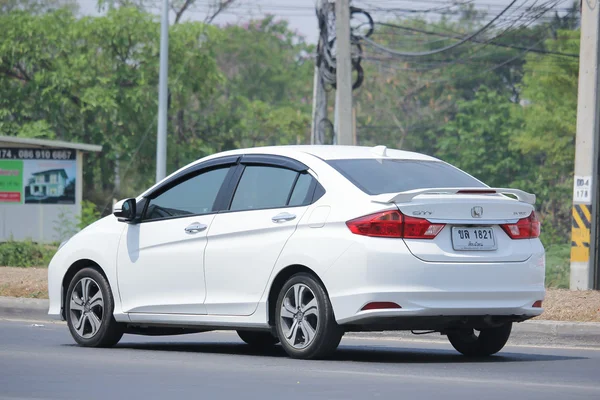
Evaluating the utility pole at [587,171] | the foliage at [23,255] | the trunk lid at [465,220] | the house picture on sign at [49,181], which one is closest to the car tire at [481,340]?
the trunk lid at [465,220]

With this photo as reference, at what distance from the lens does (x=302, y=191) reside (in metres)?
9.42

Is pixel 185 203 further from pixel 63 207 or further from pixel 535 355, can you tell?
pixel 63 207

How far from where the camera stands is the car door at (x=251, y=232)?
9.34m

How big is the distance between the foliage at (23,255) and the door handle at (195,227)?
1194 cm

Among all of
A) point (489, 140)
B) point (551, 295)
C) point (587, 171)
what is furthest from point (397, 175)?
point (489, 140)

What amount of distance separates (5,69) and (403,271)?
3926cm

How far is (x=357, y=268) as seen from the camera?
872 cm

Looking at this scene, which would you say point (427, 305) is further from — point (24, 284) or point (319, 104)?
point (319, 104)

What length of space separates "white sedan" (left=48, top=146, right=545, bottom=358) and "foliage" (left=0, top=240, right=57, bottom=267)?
11.1 metres

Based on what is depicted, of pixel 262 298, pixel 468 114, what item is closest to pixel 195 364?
pixel 262 298

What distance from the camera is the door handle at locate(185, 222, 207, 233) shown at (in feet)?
32.5

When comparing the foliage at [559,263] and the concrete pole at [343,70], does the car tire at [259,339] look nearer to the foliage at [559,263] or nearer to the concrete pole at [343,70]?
the foliage at [559,263]

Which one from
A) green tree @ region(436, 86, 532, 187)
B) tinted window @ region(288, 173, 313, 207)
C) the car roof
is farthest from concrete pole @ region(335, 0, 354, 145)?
green tree @ region(436, 86, 532, 187)

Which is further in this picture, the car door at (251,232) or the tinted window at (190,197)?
the tinted window at (190,197)
